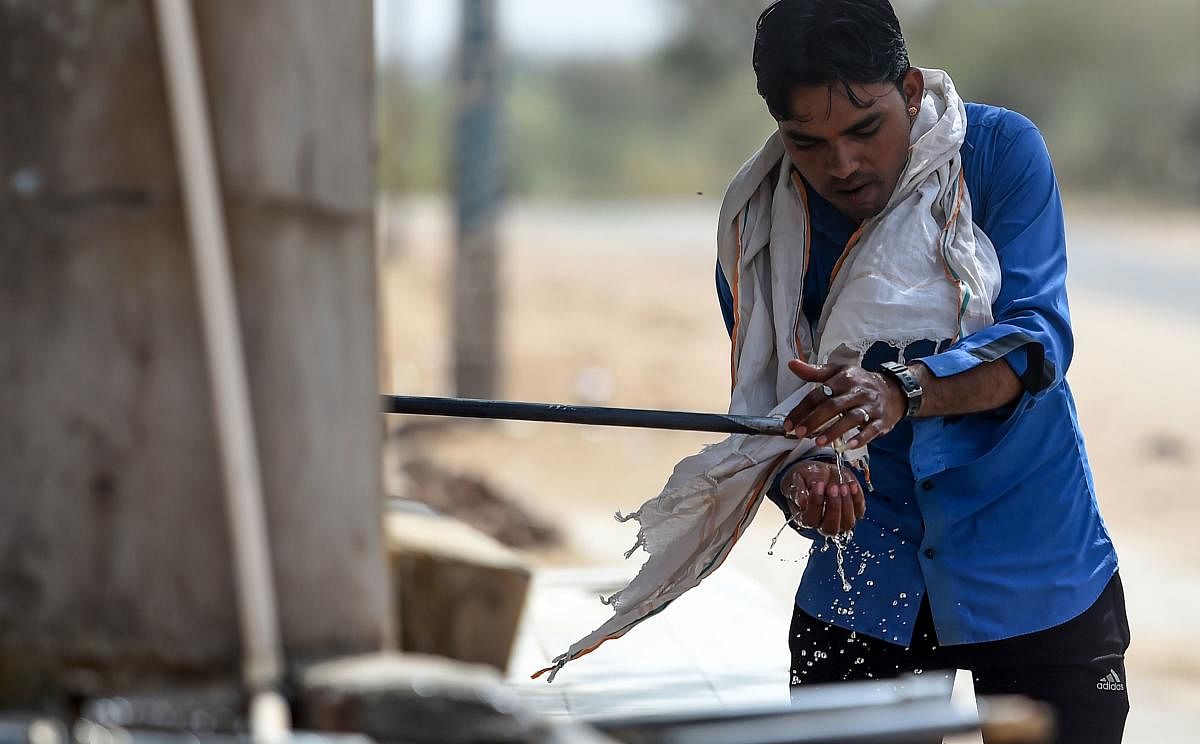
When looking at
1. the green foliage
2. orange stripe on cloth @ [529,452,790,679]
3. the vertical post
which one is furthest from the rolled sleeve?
the green foliage

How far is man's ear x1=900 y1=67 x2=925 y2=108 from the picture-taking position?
2367mm

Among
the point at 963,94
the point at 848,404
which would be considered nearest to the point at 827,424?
the point at 848,404

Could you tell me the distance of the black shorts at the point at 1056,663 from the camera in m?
2.30

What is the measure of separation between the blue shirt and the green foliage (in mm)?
21334

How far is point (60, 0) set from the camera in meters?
1.20

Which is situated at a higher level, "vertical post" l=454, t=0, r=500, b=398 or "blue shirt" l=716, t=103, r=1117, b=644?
"blue shirt" l=716, t=103, r=1117, b=644

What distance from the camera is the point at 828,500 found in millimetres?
2254

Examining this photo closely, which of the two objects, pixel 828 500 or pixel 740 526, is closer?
pixel 828 500

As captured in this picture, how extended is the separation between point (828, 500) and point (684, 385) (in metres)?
10.2

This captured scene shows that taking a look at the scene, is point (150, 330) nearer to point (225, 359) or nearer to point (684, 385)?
point (225, 359)

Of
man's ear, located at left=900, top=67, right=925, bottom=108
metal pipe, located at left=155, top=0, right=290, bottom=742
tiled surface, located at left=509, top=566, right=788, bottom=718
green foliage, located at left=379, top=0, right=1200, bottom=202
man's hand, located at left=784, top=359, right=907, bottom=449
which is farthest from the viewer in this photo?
green foliage, located at left=379, top=0, right=1200, bottom=202

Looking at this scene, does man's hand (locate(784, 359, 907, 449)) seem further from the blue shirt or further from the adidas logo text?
the adidas logo text

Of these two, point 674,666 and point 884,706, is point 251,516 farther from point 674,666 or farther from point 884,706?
point 674,666

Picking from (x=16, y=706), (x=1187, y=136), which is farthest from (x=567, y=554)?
(x=1187, y=136)
